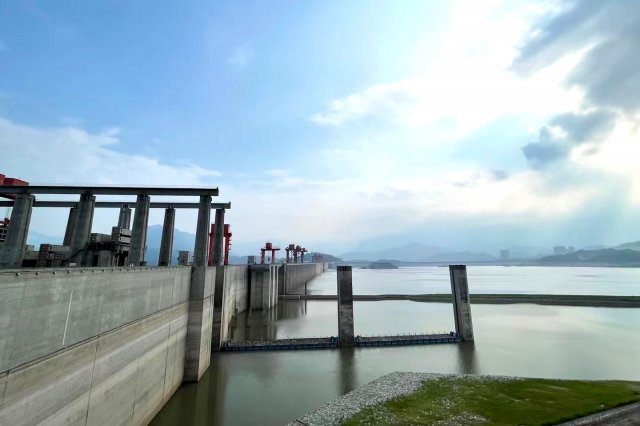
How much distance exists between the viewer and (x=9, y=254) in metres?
28.4

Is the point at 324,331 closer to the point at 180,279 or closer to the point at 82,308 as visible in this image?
the point at 180,279

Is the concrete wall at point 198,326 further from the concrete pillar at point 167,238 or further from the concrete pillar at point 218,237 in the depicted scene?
the concrete pillar at point 218,237

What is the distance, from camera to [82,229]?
3212 centimetres

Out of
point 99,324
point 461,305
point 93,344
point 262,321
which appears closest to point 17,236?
point 99,324

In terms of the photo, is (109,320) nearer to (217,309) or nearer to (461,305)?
(217,309)

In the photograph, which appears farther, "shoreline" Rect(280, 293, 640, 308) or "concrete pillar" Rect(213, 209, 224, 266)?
"shoreline" Rect(280, 293, 640, 308)

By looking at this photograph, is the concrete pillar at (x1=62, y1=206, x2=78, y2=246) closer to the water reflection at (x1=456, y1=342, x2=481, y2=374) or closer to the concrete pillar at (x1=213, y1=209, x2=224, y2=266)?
the concrete pillar at (x1=213, y1=209, x2=224, y2=266)

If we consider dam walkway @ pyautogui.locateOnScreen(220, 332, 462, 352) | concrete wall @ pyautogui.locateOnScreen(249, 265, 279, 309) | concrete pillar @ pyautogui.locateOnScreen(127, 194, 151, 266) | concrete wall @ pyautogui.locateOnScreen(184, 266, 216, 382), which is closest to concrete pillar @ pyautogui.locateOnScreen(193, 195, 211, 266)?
concrete wall @ pyautogui.locateOnScreen(184, 266, 216, 382)

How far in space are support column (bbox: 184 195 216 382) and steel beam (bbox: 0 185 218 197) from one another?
1181mm

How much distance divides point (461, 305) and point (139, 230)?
40151mm

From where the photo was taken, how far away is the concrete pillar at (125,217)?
44812mm

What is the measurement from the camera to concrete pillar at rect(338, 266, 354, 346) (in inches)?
1533

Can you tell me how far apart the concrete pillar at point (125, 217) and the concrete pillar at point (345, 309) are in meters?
31.0

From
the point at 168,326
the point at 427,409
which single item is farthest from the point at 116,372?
the point at 427,409
